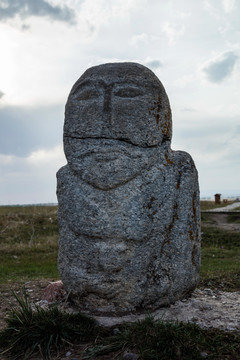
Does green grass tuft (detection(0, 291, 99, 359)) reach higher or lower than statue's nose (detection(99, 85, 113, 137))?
lower

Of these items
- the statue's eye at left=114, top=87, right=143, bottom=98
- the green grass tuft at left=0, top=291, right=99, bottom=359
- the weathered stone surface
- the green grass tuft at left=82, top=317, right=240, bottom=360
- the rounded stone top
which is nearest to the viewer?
the green grass tuft at left=82, top=317, right=240, bottom=360

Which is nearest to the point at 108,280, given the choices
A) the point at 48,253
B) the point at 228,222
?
the point at 48,253

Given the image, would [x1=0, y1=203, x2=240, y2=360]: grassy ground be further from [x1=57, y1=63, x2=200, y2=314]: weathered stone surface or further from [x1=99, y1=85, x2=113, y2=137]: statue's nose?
[x1=99, y1=85, x2=113, y2=137]: statue's nose

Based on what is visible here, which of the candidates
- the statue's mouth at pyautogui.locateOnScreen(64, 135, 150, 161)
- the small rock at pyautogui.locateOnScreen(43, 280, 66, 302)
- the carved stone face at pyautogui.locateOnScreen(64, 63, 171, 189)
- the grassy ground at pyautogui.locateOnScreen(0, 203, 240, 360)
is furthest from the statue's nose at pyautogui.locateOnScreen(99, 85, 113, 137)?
the small rock at pyautogui.locateOnScreen(43, 280, 66, 302)

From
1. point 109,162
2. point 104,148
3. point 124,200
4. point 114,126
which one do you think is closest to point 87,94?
point 114,126

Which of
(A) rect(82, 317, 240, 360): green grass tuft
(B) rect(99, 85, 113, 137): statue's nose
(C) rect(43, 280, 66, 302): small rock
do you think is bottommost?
(A) rect(82, 317, 240, 360): green grass tuft

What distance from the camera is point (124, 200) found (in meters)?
5.41

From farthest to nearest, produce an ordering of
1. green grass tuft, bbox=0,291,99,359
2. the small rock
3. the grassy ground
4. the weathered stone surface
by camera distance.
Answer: the small rock < the weathered stone surface < green grass tuft, bbox=0,291,99,359 < the grassy ground

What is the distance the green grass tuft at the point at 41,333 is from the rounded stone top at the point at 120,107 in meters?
2.43

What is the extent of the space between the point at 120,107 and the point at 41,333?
3073 mm

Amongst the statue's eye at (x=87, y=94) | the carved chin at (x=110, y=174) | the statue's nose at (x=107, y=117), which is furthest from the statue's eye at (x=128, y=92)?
the carved chin at (x=110, y=174)

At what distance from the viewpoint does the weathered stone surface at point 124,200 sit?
5406mm

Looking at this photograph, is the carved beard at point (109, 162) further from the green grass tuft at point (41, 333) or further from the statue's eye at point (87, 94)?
the green grass tuft at point (41, 333)

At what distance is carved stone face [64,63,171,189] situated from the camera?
5492mm
